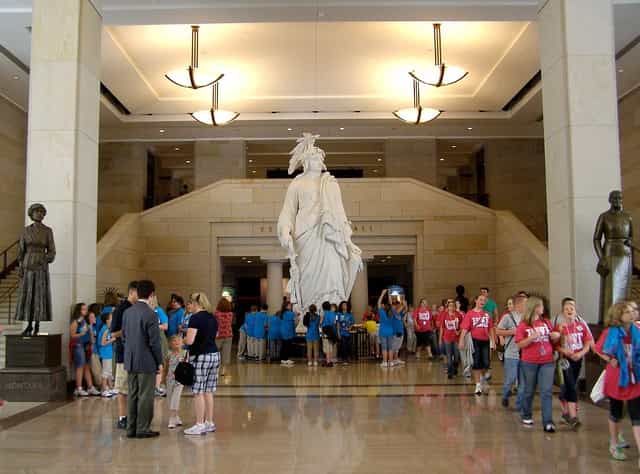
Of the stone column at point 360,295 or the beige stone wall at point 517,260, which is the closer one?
the beige stone wall at point 517,260

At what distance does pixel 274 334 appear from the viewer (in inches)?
552

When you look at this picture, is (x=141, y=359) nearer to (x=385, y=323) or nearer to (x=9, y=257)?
(x=385, y=323)

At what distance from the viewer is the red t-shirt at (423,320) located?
1453 centimetres

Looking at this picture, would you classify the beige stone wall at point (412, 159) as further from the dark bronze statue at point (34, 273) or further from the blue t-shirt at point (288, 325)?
the dark bronze statue at point (34, 273)

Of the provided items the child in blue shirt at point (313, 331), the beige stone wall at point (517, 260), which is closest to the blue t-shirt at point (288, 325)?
the child in blue shirt at point (313, 331)

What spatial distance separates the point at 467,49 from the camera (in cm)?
1748

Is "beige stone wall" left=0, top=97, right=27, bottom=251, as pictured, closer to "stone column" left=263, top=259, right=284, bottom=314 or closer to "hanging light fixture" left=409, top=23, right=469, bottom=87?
"stone column" left=263, top=259, right=284, bottom=314

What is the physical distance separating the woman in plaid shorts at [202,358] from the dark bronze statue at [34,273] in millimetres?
3495

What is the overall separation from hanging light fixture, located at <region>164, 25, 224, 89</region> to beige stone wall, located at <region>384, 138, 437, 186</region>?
8992 millimetres

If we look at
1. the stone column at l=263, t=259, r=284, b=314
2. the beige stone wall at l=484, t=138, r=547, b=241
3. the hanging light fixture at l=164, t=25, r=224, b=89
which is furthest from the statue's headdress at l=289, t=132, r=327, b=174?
the beige stone wall at l=484, t=138, r=547, b=241

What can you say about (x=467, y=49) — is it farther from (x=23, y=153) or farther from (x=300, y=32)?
(x=23, y=153)

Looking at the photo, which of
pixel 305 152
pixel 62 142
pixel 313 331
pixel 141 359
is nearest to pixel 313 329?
pixel 313 331

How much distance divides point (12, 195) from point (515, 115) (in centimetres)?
1692

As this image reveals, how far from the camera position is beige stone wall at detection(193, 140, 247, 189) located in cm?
2493
